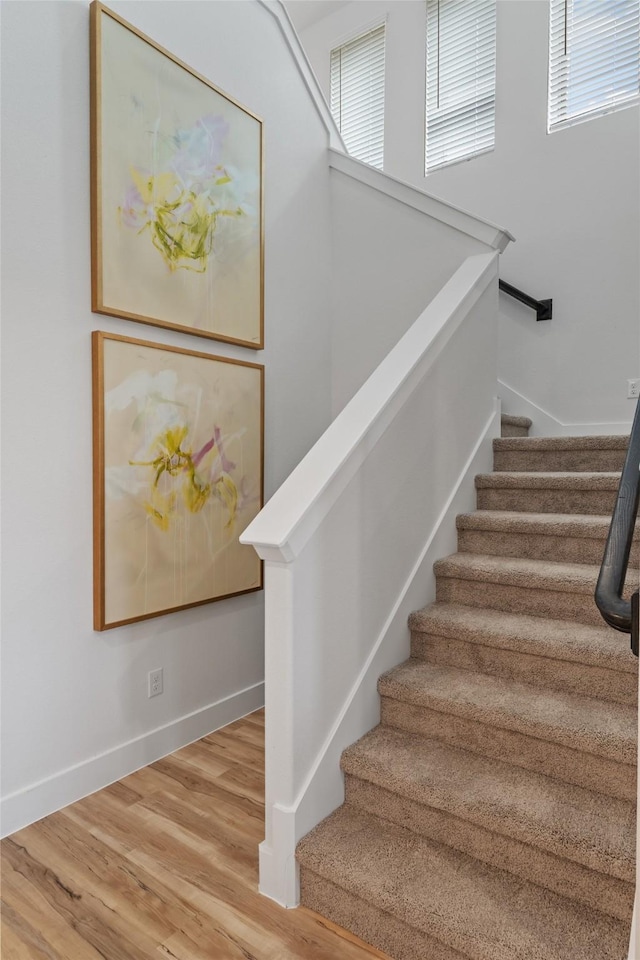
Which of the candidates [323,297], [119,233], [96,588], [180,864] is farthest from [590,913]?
[323,297]

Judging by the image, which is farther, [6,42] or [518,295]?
[518,295]

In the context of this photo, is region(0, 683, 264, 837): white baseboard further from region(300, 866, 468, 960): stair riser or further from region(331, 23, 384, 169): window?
region(331, 23, 384, 169): window

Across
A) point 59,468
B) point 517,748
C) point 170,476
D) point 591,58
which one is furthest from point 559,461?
point 591,58

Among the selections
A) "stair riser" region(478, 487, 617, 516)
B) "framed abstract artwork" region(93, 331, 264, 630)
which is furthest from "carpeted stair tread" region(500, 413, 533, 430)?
"framed abstract artwork" region(93, 331, 264, 630)

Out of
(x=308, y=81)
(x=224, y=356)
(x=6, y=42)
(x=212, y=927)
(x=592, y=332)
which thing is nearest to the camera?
(x=212, y=927)

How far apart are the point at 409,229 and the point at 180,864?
120 inches

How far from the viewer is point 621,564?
1.24m

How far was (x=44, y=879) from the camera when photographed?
1.69 meters

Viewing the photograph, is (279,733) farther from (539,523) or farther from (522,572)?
(539,523)

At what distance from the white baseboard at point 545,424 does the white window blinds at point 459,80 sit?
1688mm

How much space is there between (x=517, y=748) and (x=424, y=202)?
2.67m

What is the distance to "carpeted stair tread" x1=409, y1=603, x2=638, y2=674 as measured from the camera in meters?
1.76

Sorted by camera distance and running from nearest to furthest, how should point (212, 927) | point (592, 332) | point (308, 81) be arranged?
point (212, 927) < point (308, 81) < point (592, 332)

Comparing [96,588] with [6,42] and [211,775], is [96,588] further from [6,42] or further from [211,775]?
[6,42]
